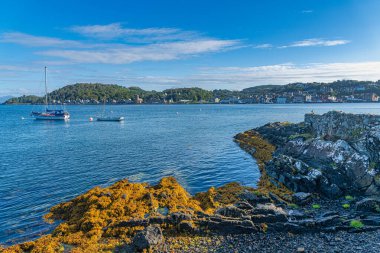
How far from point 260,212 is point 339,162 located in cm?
1306

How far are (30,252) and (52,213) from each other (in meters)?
6.41

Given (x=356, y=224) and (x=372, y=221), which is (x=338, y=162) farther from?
(x=356, y=224)

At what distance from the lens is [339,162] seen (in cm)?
2783

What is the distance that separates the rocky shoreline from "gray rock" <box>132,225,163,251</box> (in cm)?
5

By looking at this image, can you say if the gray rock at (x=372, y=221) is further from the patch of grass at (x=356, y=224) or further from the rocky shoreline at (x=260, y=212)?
the patch of grass at (x=356, y=224)

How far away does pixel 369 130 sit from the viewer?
94.6 feet

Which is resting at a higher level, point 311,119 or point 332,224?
point 311,119

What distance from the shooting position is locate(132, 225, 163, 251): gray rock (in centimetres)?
1593

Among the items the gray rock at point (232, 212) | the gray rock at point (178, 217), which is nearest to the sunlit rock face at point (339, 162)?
the gray rock at point (232, 212)

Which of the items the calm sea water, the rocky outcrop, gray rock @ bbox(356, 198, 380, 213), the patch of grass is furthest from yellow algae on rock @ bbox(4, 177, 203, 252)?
gray rock @ bbox(356, 198, 380, 213)

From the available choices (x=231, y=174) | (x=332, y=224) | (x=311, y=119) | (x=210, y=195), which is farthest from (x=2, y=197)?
(x=311, y=119)

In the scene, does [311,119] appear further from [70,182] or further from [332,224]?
[70,182]

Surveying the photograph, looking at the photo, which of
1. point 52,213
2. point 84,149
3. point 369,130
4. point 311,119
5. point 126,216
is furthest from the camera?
point 84,149

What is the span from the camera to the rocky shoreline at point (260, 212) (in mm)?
16562
